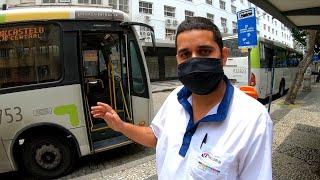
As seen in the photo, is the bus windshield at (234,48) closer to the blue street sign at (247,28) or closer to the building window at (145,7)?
the blue street sign at (247,28)

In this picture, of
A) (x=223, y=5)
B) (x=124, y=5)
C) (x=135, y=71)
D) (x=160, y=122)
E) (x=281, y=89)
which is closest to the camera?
(x=160, y=122)

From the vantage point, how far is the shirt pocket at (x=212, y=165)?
1686mm

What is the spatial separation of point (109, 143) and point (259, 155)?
5461 mm

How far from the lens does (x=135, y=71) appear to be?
23.5 feet

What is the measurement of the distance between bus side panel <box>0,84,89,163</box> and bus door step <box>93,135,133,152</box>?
0.22 metres

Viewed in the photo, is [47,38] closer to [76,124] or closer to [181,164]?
[76,124]

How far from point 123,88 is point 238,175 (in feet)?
17.8

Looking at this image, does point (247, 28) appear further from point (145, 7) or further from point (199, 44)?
point (145, 7)

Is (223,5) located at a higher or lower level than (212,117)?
higher

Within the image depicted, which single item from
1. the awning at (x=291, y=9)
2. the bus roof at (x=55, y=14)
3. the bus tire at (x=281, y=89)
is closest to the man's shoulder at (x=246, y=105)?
the awning at (x=291, y=9)

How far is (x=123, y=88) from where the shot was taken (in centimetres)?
705

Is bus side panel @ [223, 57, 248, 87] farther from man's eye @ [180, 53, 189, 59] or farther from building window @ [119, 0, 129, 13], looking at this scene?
building window @ [119, 0, 129, 13]

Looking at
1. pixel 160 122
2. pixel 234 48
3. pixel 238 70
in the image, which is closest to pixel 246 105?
pixel 160 122

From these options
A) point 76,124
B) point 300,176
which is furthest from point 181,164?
point 76,124
